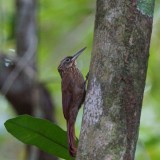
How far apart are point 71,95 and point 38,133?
239mm

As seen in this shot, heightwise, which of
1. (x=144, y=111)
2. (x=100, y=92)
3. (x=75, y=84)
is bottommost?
(x=100, y=92)

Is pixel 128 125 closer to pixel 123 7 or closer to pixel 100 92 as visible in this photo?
pixel 100 92

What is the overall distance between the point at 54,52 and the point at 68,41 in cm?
14

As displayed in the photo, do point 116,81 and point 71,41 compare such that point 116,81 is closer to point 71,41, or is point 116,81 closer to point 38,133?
point 38,133

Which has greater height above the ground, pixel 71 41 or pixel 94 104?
pixel 71 41

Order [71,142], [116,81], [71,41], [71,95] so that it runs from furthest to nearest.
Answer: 1. [71,41]
2. [71,95]
3. [71,142]
4. [116,81]

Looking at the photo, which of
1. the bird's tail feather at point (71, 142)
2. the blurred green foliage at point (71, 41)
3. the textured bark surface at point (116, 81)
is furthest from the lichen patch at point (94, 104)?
the blurred green foliage at point (71, 41)

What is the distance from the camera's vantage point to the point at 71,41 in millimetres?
4234

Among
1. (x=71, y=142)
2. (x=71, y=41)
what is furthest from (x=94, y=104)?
(x=71, y=41)

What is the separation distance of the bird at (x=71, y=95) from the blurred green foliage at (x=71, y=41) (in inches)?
51.7

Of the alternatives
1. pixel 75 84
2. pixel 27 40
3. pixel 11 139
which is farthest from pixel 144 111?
pixel 75 84

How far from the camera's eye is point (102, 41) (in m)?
1.84

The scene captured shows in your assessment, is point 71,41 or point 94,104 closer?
point 94,104

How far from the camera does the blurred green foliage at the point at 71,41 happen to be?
4211 mm
